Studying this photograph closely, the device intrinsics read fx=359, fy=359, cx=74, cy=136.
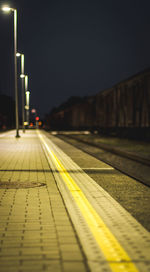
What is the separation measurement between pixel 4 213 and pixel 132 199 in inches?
100

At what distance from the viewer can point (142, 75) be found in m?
26.4

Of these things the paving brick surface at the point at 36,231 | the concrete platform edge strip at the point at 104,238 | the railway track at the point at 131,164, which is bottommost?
the railway track at the point at 131,164

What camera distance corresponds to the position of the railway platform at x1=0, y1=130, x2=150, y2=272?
11.8 feet

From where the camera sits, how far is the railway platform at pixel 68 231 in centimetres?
360

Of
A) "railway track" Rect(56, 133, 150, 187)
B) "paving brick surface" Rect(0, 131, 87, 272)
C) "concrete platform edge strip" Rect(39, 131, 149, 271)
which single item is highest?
"concrete platform edge strip" Rect(39, 131, 149, 271)

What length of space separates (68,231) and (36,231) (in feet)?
1.37

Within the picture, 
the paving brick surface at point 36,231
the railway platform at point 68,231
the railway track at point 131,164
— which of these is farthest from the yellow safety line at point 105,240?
the railway track at point 131,164

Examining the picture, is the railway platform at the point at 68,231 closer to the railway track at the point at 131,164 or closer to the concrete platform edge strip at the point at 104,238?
the concrete platform edge strip at the point at 104,238

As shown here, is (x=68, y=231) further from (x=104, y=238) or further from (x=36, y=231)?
(x=104, y=238)

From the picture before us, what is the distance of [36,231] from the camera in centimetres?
470

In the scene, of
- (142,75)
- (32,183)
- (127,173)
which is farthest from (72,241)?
(142,75)

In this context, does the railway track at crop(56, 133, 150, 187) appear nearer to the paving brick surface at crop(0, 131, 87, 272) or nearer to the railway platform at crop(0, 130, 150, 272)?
the railway platform at crop(0, 130, 150, 272)

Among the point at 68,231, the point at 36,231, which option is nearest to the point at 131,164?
the point at 68,231

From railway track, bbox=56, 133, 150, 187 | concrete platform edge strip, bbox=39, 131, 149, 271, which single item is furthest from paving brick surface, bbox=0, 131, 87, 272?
railway track, bbox=56, 133, 150, 187
